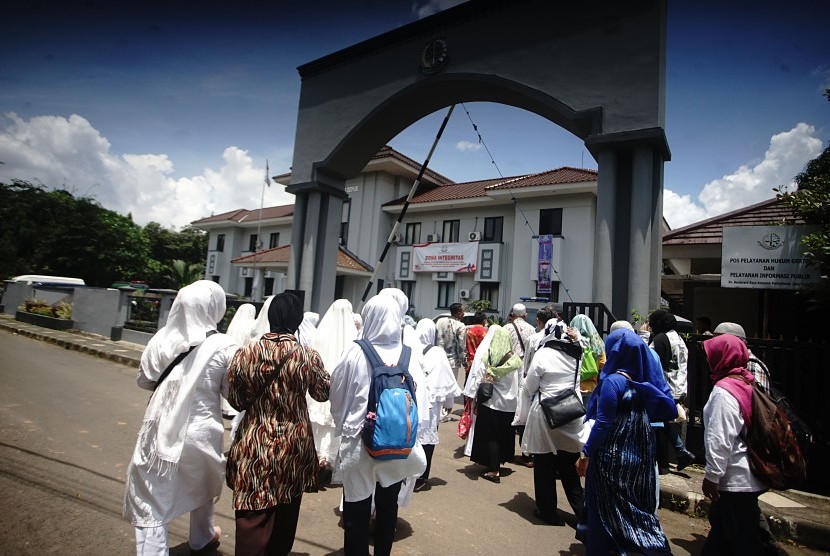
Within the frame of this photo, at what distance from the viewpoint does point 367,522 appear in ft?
8.79

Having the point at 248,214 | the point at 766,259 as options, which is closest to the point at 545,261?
the point at 766,259

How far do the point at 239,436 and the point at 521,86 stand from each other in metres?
6.94

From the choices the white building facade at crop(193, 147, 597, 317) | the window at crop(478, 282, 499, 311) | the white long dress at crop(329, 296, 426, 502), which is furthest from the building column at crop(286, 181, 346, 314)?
the window at crop(478, 282, 499, 311)

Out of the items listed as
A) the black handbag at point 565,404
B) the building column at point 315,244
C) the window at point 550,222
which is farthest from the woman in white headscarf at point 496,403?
the window at point 550,222

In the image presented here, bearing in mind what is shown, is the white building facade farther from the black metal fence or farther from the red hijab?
the red hijab

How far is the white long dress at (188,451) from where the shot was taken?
8.62ft

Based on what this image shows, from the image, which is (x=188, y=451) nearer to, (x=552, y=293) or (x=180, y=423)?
(x=180, y=423)

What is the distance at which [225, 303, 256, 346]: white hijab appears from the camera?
20.7ft

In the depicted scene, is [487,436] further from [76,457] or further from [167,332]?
[76,457]

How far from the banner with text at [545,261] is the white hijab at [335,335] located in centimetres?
1688

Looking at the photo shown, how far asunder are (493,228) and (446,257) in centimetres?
283

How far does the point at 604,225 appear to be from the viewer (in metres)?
6.46

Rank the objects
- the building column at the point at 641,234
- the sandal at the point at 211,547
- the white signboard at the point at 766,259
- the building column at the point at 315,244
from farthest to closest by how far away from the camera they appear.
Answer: the building column at the point at 315,244, the building column at the point at 641,234, the white signboard at the point at 766,259, the sandal at the point at 211,547

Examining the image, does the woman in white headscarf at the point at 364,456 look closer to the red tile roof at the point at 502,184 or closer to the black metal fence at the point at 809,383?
the black metal fence at the point at 809,383
